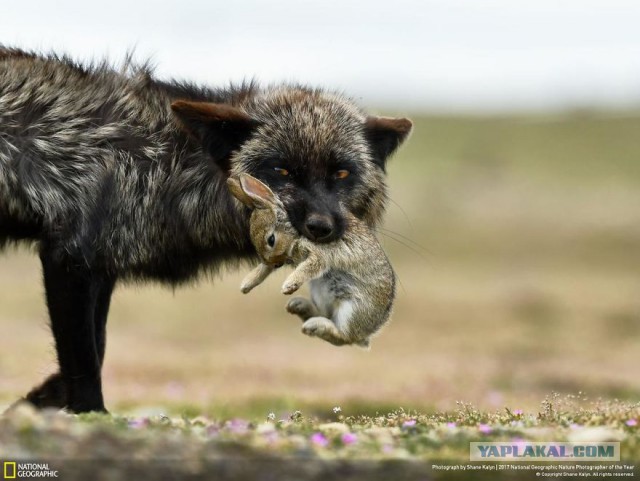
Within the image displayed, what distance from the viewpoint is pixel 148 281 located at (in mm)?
9250

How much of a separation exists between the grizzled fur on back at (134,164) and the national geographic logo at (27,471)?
284 cm

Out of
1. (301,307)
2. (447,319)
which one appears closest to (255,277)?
(301,307)

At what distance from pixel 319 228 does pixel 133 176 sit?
6.05ft

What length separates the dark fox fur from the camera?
8594 millimetres

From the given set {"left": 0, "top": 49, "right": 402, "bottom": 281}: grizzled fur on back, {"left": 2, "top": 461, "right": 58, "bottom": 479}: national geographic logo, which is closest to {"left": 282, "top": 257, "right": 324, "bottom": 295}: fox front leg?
{"left": 0, "top": 49, "right": 402, "bottom": 281}: grizzled fur on back

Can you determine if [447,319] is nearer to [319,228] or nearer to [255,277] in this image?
[255,277]

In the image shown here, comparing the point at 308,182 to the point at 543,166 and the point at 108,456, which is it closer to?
the point at 108,456

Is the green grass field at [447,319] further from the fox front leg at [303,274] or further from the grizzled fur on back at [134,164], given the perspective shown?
the fox front leg at [303,274]

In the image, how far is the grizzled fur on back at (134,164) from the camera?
886 cm

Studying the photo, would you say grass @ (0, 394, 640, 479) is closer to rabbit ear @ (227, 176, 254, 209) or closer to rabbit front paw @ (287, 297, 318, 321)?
rabbit front paw @ (287, 297, 318, 321)

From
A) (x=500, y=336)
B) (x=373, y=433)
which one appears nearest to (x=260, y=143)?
(x=373, y=433)

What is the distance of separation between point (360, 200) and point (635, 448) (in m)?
3.39

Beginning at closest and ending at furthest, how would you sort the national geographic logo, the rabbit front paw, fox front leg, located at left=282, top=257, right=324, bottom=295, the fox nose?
the national geographic logo, fox front leg, located at left=282, top=257, right=324, bottom=295, the fox nose, the rabbit front paw

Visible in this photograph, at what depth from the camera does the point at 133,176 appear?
9.09 metres
